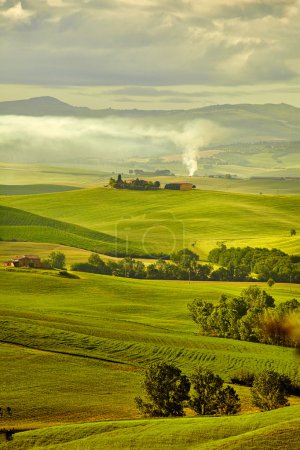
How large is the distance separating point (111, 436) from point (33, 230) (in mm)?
149703

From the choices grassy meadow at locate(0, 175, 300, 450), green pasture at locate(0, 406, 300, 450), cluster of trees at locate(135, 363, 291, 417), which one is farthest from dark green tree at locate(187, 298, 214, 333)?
green pasture at locate(0, 406, 300, 450)

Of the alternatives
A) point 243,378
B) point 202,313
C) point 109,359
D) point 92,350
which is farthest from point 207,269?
point 243,378

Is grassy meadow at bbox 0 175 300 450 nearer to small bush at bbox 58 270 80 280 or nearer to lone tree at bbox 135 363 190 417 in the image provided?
lone tree at bbox 135 363 190 417

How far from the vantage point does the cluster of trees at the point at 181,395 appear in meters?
61.3

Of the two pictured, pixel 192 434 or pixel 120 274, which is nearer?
pixel 192 434

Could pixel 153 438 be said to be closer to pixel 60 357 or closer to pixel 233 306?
pixel 60 357

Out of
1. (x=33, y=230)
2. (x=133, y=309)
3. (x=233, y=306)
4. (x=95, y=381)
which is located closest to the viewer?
(x=95, y=381)

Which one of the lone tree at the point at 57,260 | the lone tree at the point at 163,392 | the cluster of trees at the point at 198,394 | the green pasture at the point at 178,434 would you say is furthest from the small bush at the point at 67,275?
the green pasture at the point at 178,434

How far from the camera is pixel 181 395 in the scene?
206ft

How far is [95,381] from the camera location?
227ft

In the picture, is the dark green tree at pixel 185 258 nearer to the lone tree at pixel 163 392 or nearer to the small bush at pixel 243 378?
the small bush at pixel 243 378

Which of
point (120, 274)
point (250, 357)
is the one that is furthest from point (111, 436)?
point (120, 274)

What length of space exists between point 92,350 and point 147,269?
3152 inches

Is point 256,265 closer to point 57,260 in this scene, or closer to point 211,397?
point 57,260
